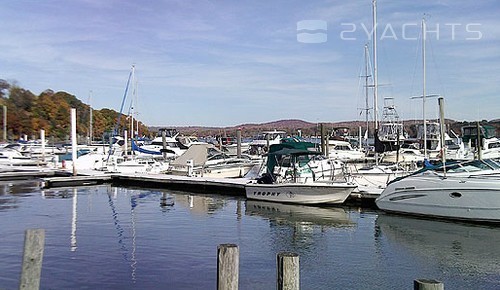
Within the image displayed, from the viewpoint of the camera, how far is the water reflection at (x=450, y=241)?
11508mm

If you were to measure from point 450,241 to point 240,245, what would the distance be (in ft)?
19.8

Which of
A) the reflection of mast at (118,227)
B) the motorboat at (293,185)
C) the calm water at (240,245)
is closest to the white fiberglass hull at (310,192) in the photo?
the motorboat at (293,185)

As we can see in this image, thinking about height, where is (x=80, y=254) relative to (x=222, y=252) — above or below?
below

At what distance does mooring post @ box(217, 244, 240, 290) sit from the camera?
566 cm

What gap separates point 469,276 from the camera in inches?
412

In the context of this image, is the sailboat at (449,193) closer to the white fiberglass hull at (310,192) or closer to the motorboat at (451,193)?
the motorboat at (451,193)

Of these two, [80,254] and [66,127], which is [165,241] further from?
[66,127]

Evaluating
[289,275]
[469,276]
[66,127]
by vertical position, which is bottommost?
[469,276]

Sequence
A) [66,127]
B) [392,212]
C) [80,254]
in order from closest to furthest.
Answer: [80,254]
[392,212]
[66,127]

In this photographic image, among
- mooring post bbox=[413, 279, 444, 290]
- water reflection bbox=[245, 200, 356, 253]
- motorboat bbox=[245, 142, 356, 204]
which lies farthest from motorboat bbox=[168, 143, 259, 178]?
mooring post bbox=[413, 279, 444, 290]

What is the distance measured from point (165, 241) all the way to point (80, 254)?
98.0 inches

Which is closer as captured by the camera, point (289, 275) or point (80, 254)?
point (289, 275)

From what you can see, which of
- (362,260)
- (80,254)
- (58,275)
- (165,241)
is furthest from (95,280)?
(362,260)

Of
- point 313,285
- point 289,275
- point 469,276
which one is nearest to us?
point 289,275
